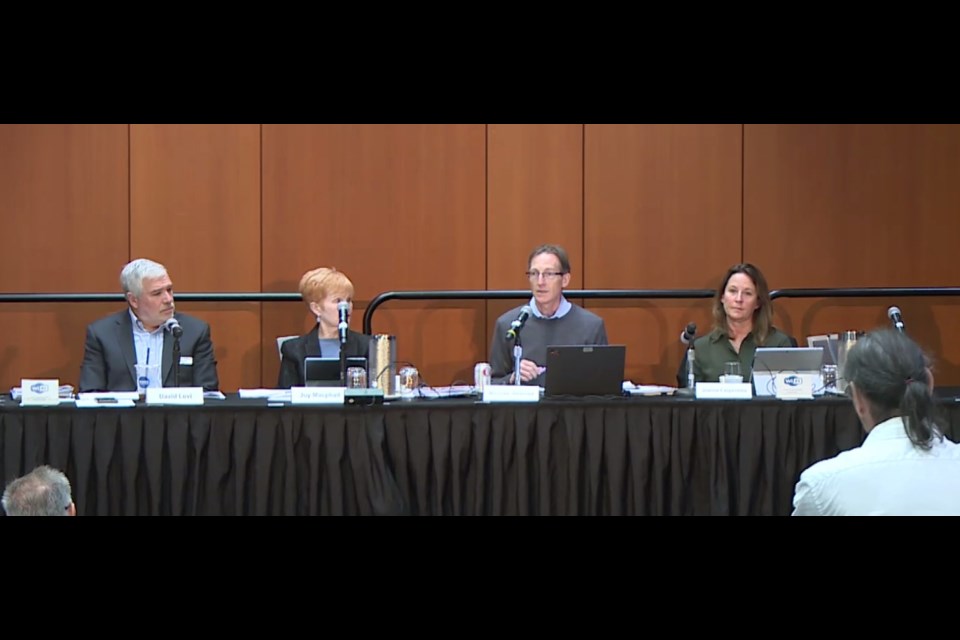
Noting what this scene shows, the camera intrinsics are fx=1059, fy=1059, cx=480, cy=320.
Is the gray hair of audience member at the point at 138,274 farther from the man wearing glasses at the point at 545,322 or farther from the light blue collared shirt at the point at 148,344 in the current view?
the man wearing glasses at the point at 545,322

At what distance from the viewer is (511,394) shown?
144 inches

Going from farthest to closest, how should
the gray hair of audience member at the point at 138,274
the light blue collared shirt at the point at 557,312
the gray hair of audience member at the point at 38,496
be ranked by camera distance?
the light blue collared shirt at the point at 557,312
the gray hair of audience member at the point at 138,274
the gray hair of audience member at the point at 38,496

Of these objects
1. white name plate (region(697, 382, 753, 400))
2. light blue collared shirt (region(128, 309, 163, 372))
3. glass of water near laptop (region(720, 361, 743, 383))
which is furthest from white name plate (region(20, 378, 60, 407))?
glass of water near laptop (region(720, 361, 743, 383))

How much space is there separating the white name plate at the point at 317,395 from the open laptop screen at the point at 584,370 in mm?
732

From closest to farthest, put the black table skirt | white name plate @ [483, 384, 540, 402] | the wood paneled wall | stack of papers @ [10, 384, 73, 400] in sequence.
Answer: the black table skirt
white name plate @ [483, 384, 540, 402]
stack of papers @ [10, 384, 73, 400]
the wood paneled wall

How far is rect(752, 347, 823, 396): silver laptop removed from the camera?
12.7ft

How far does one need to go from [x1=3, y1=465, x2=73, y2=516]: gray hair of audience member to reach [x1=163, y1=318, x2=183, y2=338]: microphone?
1.48 metres

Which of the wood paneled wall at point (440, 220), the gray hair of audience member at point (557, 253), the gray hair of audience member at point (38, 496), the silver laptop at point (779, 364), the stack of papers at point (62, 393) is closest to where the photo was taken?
the gray hair of audience member at point (38, 496)

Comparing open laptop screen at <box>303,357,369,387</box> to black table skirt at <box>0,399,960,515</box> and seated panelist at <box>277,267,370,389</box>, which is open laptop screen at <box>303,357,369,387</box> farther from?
seated panelist at <box>277,267,370,389</box>

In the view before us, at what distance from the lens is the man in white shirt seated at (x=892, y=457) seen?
1744 millimetres

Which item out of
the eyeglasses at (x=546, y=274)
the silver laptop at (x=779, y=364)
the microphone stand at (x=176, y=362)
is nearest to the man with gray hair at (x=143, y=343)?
the microphone stand at (x=176, y=362)
